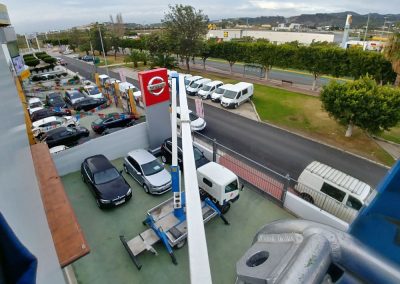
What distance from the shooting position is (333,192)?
1095 cm

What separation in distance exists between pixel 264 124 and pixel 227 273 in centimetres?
1469

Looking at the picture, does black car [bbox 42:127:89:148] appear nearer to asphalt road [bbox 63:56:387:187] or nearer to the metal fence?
asphalt road [bbox 63:56:387:187]

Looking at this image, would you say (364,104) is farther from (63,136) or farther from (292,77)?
(292,77)

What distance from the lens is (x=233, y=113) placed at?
23.6m

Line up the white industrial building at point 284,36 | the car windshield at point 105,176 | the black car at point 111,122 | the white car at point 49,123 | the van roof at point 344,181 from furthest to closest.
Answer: the white industrial building at point 284,36 → the black car at point 111,122 → the white car at point 49,123 → the car windshield at point 105,176 → the van roof at point 344,181

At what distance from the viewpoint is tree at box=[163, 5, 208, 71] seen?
3416 centimetres

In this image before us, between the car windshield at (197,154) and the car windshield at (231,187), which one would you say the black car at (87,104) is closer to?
the car windshield at (197,154)

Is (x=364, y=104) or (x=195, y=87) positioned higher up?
(x=364, y=104)

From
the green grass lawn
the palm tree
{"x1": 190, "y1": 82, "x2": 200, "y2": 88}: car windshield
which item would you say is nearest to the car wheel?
the green grass lawn

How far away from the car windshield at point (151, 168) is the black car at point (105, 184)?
3.88 feet

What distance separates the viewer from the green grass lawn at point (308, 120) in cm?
1702

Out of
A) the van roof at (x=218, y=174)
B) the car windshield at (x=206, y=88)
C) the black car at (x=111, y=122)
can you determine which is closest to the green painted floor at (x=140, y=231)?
the van roof at (x=218, y=174)

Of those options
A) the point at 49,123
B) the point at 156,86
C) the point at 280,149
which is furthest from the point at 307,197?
the point at 49,123

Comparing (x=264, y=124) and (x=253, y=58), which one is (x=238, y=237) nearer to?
(x=264, y=124)
